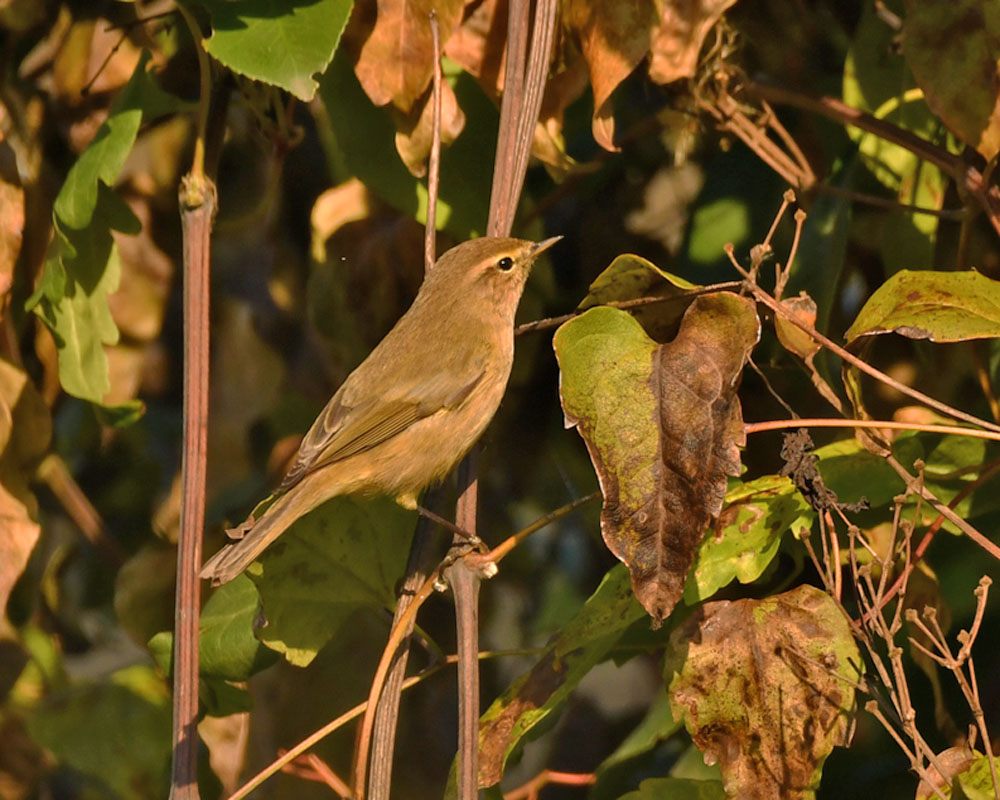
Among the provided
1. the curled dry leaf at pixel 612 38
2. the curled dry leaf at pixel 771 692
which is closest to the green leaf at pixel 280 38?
the curled dry leaf at pixel 612 38

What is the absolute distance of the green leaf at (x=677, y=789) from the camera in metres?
2.13

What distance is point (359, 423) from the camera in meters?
3.07

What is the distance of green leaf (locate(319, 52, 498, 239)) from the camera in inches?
103

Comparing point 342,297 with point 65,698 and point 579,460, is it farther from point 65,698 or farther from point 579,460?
point 65,698

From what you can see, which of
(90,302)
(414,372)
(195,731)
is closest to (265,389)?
(414,372)

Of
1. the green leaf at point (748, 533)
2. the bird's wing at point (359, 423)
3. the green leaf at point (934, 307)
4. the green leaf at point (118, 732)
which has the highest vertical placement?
the green leaf at point (934, 307)

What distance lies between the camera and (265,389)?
3.37 meters

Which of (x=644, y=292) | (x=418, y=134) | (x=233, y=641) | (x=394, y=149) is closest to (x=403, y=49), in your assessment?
(x=418, y=134)

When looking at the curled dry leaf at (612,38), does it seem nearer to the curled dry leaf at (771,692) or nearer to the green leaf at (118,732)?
the curled dry leaf at (771,692)

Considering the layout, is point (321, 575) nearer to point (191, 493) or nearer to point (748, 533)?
point (191, 493)

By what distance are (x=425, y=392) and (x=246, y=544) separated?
33.2 inches

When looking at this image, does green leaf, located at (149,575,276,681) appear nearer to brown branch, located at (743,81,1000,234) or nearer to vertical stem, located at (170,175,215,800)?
vertical stem, located at (170,175,215,800)

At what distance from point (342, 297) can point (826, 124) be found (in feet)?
3.54

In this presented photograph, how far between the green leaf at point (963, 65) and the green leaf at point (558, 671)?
914 mm
